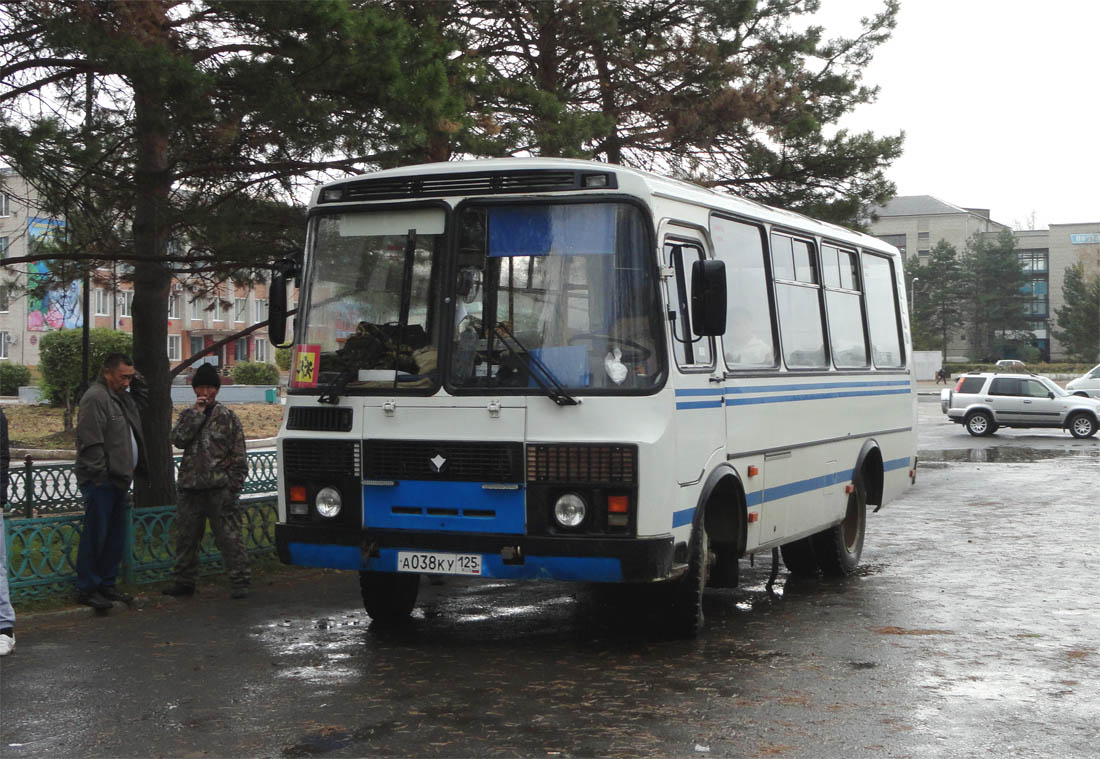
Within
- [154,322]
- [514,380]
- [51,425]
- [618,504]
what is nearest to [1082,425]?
[51,425]

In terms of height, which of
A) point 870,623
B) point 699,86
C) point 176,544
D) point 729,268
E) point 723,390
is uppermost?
point 699,86

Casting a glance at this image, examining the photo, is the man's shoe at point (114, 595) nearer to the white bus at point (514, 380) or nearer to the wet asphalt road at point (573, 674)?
the wet asphalt road at point (573, 674)

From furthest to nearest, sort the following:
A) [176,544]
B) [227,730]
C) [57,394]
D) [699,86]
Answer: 1. [57,394]
2. [699,86]
3. [176,544]
4. [227,730]

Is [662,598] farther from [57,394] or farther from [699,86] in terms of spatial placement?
[57,394]

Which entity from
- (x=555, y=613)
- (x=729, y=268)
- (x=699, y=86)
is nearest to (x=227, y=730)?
(x=555, y=613)

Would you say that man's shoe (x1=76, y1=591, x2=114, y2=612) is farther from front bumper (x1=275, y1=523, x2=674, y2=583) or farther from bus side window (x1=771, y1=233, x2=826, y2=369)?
bus side window (x1=771, y1=233, x2=826, y2=369)

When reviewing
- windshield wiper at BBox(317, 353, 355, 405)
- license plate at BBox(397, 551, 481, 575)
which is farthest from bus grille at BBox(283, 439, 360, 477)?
license plate at BBox(397, 551, 481, 575)

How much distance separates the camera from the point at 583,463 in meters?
7.77

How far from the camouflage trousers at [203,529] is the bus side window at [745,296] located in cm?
425

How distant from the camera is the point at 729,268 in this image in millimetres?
9336

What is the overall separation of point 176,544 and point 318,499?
3.01 m

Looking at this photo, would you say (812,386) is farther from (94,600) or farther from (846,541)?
(94,600)

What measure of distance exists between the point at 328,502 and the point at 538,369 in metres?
1.61

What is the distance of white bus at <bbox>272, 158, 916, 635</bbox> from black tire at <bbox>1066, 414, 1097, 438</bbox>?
31.0 metres
